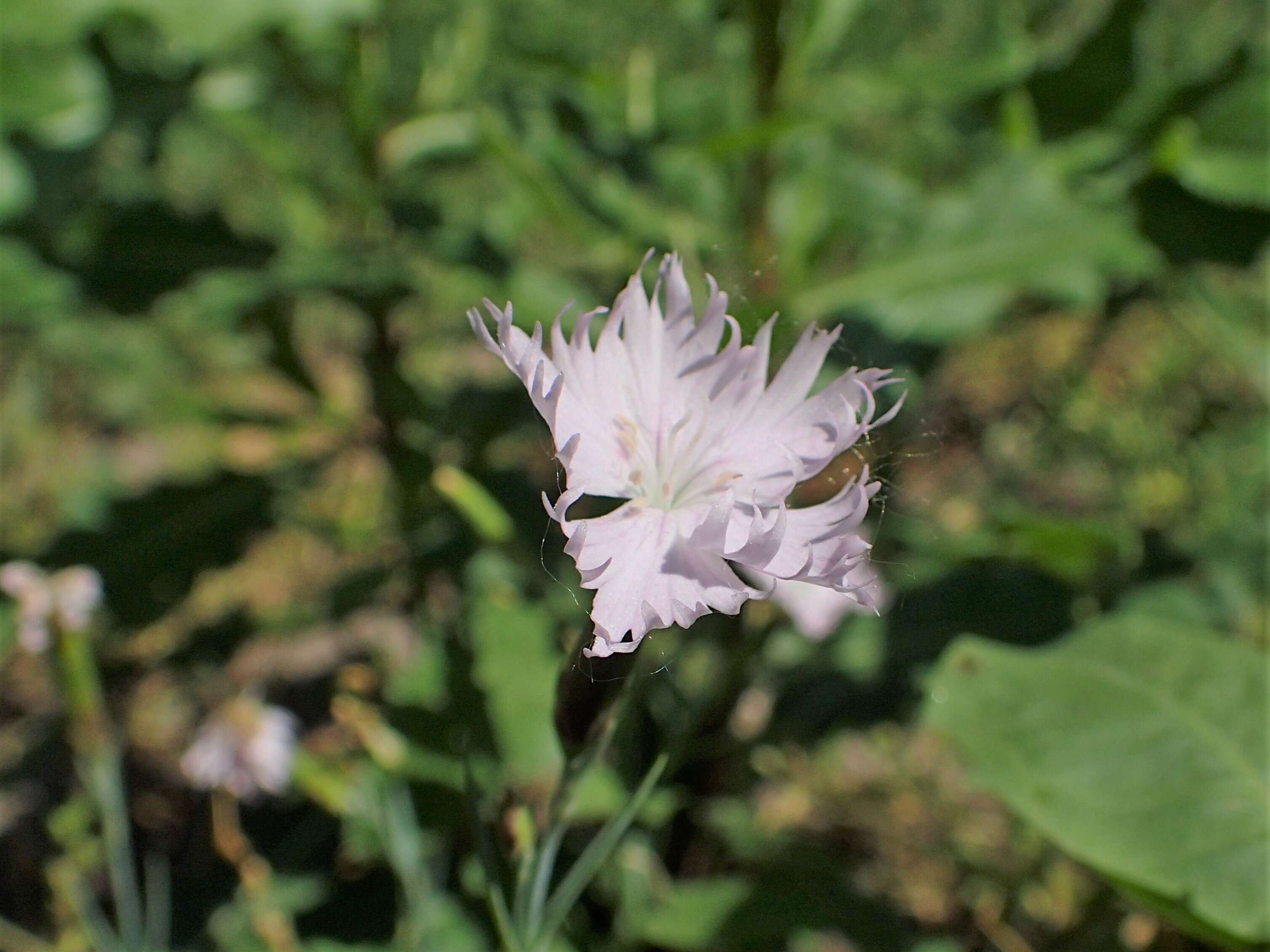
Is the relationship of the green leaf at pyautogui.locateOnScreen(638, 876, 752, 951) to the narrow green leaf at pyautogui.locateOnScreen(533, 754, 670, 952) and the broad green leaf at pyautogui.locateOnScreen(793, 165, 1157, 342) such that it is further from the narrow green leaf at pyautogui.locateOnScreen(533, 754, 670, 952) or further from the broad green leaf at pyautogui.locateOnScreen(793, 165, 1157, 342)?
the broad green leaf at pyautogui.locateOnScreen(793, 165, 1157, 342)

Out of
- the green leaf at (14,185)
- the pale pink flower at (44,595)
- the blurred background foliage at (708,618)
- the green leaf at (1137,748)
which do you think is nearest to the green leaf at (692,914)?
the blurred background foliage at (708,618)

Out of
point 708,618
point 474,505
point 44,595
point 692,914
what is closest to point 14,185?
point 44,595

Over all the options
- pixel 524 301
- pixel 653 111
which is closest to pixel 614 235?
pixel 524 301

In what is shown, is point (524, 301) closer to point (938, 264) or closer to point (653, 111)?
point (653, 111)

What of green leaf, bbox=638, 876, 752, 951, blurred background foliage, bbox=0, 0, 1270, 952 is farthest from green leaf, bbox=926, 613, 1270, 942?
green leaf, bbox=638, 876, 752, 951

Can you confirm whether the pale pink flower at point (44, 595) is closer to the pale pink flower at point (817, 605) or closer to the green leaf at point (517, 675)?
the green leaf at point (517, 675)

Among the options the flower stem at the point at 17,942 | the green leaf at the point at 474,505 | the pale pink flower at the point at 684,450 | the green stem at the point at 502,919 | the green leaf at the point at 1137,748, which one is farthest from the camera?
the flower stem at the point at 17,942

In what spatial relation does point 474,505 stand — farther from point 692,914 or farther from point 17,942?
point 17,942

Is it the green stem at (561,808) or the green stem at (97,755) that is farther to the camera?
the green stem at (97,755)

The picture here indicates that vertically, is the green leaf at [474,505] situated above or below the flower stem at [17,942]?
above
